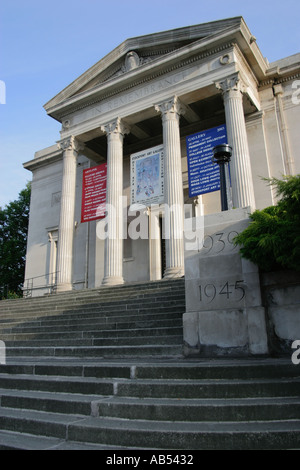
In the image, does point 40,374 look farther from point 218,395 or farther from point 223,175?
point 223,175

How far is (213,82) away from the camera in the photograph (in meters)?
15.3

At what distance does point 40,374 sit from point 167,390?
2500 millimetres

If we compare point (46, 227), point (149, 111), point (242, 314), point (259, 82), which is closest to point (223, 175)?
point (242, 314)

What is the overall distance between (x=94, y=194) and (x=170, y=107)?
5.57m

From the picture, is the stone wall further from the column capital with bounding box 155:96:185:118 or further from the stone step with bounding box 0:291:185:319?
the column capital with bounding box 155:96:185:118

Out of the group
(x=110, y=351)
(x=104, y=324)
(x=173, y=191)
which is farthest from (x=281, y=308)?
(x=173, y=191)

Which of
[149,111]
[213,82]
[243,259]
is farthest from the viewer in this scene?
[149,111]

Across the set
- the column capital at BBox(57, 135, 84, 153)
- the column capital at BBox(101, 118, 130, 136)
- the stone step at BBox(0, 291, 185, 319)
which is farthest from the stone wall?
the column capital at BBox(57, 135, 84, 153)

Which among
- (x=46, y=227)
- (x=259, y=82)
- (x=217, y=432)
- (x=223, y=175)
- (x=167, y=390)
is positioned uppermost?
(x=259, y=82)

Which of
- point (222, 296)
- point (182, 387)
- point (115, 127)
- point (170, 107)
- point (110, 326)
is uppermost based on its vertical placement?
point (115, 127)

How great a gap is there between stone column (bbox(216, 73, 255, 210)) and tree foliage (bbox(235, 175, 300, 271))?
7.62 metres

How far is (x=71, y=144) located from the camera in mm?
19172

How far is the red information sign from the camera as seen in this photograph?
17.4 meters

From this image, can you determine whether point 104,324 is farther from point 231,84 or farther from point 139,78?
point 139,78
